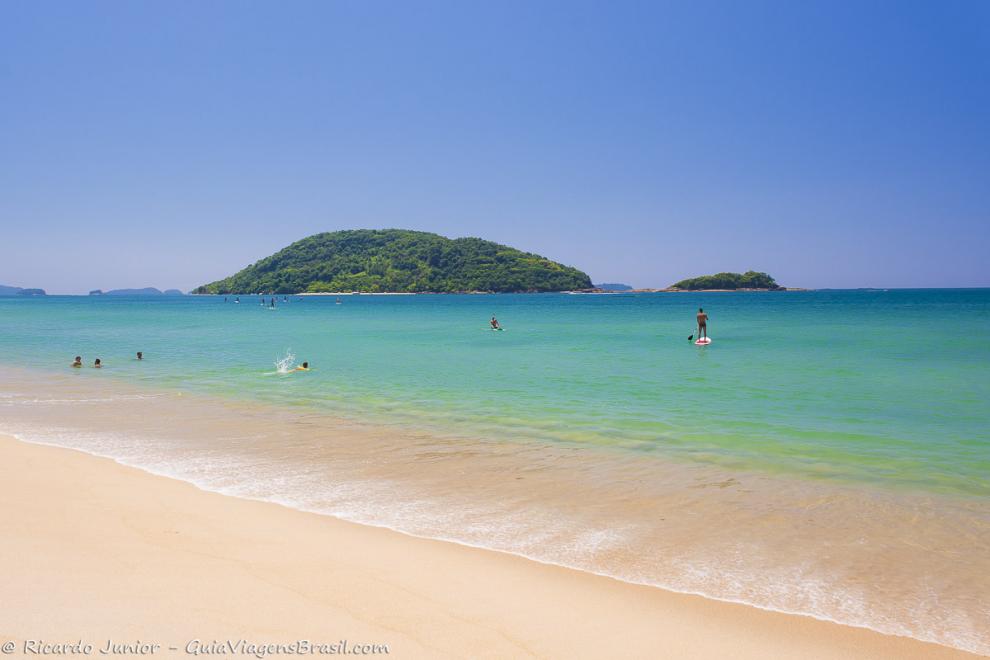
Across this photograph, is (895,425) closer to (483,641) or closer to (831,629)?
(831,629)

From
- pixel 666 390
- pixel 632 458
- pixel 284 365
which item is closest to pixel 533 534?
pixel 632 458

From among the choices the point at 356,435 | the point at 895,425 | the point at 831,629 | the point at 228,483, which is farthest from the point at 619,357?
the point at 831,629

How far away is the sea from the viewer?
5730 mm

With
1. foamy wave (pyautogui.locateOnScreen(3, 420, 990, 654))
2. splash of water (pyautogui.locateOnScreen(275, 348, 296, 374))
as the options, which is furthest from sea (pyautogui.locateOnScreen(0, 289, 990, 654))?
splash of water (pyautogui.locateOnScreen(275, 348, 296, 374))

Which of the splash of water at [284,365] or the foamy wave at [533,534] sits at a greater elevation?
the splash of water at [284,365]

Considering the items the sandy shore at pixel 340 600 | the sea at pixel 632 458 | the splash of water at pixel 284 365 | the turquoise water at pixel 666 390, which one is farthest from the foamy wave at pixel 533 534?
the splash of water at pixel 284 365

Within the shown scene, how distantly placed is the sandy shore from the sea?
448 millimetres

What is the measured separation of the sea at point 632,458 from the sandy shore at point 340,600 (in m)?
0.45

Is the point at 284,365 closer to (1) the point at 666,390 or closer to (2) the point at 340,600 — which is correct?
(1) the point at 666,390

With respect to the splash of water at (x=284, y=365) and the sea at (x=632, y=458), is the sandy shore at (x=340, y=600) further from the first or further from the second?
the splash of water at (x=284, y=365)

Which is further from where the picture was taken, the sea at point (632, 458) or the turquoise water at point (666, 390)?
the turquoise water at point (666, 390)

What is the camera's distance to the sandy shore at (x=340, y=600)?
4.16 m

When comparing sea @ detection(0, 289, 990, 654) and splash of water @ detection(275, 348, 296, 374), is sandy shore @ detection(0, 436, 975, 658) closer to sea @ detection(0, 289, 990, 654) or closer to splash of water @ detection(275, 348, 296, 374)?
sea @ detection(0, 289, 990, 654)

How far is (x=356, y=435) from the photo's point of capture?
39.1 ft
